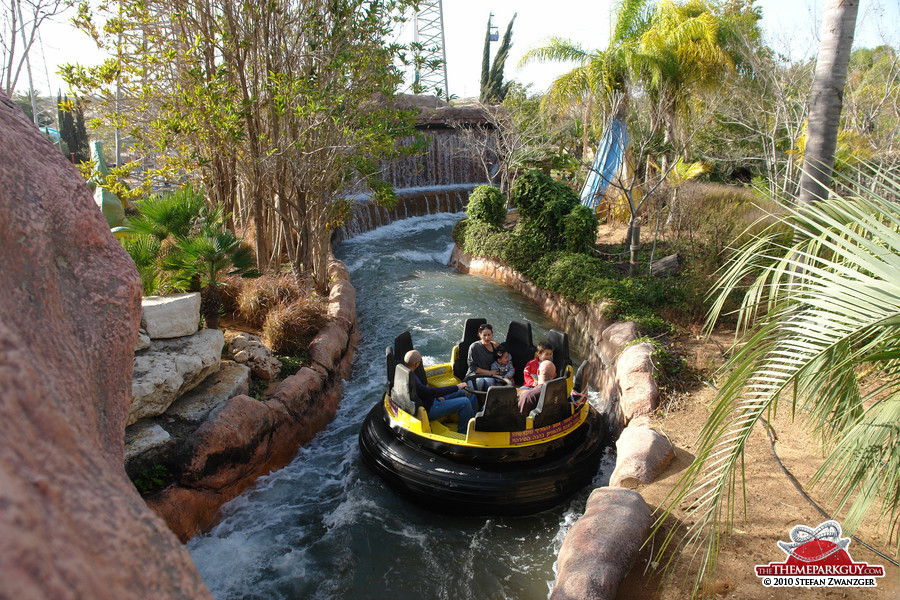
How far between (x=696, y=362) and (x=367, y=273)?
8643mm

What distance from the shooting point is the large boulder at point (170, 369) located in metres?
4.92

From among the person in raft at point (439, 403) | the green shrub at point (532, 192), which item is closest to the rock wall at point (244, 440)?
the person in raft at point (439, 403)

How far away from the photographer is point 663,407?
6.10 metres

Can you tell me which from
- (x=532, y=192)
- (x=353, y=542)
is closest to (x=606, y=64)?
(x=532, y=192)

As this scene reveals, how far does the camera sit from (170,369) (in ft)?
17.0

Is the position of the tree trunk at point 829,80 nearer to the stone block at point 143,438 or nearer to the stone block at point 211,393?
the stone block at point 211,393

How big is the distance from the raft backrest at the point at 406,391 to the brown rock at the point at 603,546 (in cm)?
188

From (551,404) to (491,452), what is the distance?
0.74 meters

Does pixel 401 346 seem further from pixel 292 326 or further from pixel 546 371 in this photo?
pixel 292 326

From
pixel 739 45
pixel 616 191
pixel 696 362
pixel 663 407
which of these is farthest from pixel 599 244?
pixel 663 407

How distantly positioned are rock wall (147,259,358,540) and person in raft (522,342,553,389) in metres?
2.54

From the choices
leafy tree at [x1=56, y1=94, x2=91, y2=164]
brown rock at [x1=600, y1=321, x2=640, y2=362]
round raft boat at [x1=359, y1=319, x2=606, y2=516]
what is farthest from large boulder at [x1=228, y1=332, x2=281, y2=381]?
leafy tree at [x1=56, y1=94, x2=91, y2=164]

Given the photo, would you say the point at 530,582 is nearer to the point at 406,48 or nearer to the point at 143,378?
the point at 143,378

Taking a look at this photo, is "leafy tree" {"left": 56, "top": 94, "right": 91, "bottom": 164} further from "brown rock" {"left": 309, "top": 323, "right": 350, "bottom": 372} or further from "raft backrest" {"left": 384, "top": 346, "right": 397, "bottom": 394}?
"raft backrest" {"left": 384, "top": 346, "right": 397, "bottom": 394}
